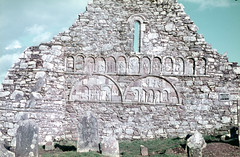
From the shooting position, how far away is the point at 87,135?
34.7 ft

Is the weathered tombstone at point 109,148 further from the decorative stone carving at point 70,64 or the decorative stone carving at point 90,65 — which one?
the decorative stone carving at point 70,64

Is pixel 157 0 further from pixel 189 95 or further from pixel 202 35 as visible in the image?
pixel 189 95

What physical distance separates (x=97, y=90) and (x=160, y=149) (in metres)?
4.32

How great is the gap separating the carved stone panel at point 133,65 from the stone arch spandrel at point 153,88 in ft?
1.45

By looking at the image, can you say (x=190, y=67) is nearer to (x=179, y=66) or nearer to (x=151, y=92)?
(x=179, y=66)

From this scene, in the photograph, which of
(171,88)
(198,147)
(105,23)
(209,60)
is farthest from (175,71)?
(198,147)

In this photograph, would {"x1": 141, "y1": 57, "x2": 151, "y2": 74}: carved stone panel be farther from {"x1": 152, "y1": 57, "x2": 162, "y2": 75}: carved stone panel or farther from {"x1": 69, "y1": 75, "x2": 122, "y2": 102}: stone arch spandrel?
{"x1": 69, "y1": 75, "x2": 122, "y2": 102}: stone arch spandrel

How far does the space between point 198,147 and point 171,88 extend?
5217 mm

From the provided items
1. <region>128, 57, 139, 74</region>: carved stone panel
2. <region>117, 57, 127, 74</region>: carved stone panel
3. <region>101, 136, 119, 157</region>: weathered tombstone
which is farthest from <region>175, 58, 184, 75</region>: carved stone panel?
<region>101, 136, 119, 157</region>: weathered tombstone

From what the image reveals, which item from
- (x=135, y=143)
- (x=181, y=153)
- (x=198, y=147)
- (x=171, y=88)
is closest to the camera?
(x=198, y=147)

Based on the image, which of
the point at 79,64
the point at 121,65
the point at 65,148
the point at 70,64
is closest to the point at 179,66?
Result: the point at 121,65

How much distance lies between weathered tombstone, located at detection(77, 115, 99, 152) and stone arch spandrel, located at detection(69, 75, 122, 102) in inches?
122

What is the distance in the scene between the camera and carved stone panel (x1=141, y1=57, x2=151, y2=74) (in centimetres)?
1391

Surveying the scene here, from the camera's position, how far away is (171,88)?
13.8 metres
